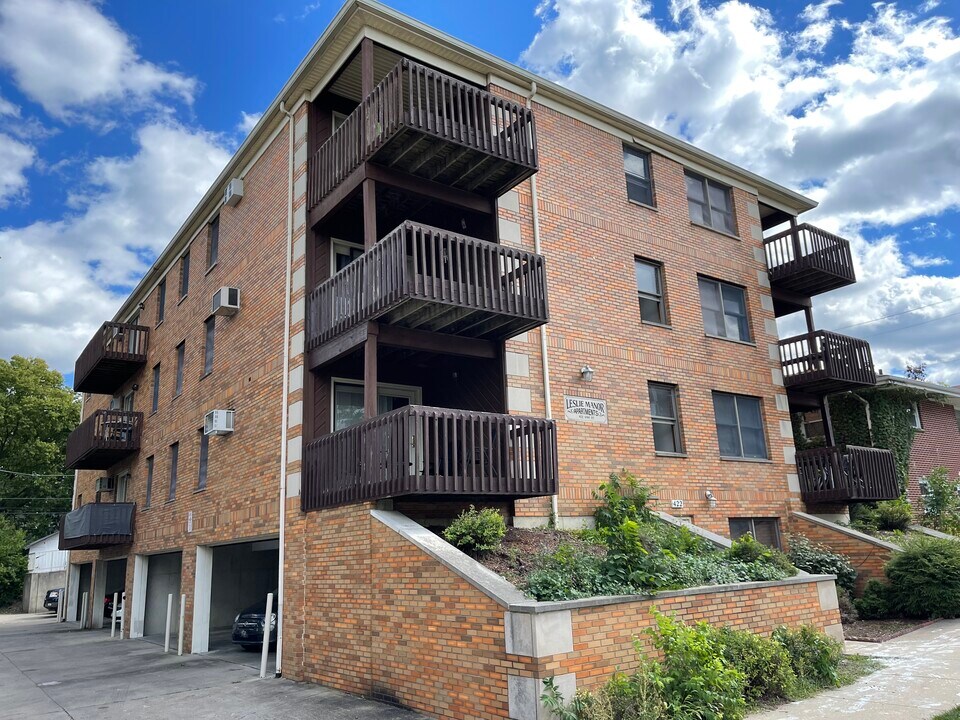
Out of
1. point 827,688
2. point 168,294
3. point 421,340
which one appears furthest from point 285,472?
point 168,294

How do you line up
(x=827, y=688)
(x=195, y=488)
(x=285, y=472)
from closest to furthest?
(x=827, y=688), (x=285, y=472), (x=195, y=488)

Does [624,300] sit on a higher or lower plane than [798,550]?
higher

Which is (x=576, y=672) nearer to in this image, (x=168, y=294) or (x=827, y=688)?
(x=827, y=688)

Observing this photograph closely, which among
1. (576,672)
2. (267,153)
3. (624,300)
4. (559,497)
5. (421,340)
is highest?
(267,153)

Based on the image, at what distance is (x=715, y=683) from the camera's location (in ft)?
24.0

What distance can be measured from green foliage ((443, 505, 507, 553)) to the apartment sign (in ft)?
12.8

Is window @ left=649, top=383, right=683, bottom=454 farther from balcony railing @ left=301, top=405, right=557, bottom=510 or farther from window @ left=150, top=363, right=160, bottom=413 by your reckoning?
window @ left=150, top=363, right=160, bottom=413

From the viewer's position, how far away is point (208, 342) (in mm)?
18172

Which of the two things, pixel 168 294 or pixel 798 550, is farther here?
pixel 168 294

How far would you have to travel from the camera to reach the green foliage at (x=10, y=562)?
36.9 meters

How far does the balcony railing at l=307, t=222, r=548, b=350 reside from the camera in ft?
34.3

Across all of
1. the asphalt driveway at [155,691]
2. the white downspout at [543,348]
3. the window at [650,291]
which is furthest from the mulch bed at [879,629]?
the asphalt driveway at [155,691]

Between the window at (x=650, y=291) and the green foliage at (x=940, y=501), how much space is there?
9743 mm

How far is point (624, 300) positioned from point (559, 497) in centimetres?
476
